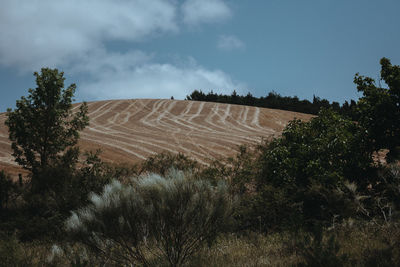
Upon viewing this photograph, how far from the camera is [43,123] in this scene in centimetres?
1580

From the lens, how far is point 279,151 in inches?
520

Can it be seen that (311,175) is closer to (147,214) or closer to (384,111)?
(384,111)

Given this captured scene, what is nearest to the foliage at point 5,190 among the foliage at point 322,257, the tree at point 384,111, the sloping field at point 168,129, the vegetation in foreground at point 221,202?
the vegetation in foreground at point 221,202

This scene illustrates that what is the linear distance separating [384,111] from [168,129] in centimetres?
3015

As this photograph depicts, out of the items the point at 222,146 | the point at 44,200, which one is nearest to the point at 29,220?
the point at 44,200

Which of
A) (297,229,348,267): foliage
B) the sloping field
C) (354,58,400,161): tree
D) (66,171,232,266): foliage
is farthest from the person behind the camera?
the sloping field

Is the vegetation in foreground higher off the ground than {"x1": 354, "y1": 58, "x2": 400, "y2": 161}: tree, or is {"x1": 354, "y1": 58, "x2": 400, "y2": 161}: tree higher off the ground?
{"x1": 354, "y1": 58, "x2": 400, "y2": 161}: tree

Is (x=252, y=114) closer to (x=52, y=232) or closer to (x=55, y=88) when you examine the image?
(x=55, y=88)

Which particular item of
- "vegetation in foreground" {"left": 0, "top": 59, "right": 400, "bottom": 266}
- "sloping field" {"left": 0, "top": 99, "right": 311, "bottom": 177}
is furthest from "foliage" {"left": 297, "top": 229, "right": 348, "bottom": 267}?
"sloping field" {"left": 0, "top": 99, "right": 311, "bottom": 177}

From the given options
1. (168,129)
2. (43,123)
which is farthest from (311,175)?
(168,129)

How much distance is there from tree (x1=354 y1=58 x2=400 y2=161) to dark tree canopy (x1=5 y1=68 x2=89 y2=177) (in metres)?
13.8

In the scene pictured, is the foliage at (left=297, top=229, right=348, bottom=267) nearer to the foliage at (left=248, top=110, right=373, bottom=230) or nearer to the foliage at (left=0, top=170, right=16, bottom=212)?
the foliage at (left=248, top=110, right=373, bottom=230)

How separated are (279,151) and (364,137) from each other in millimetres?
3412

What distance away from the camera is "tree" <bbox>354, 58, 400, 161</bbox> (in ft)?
36.9
